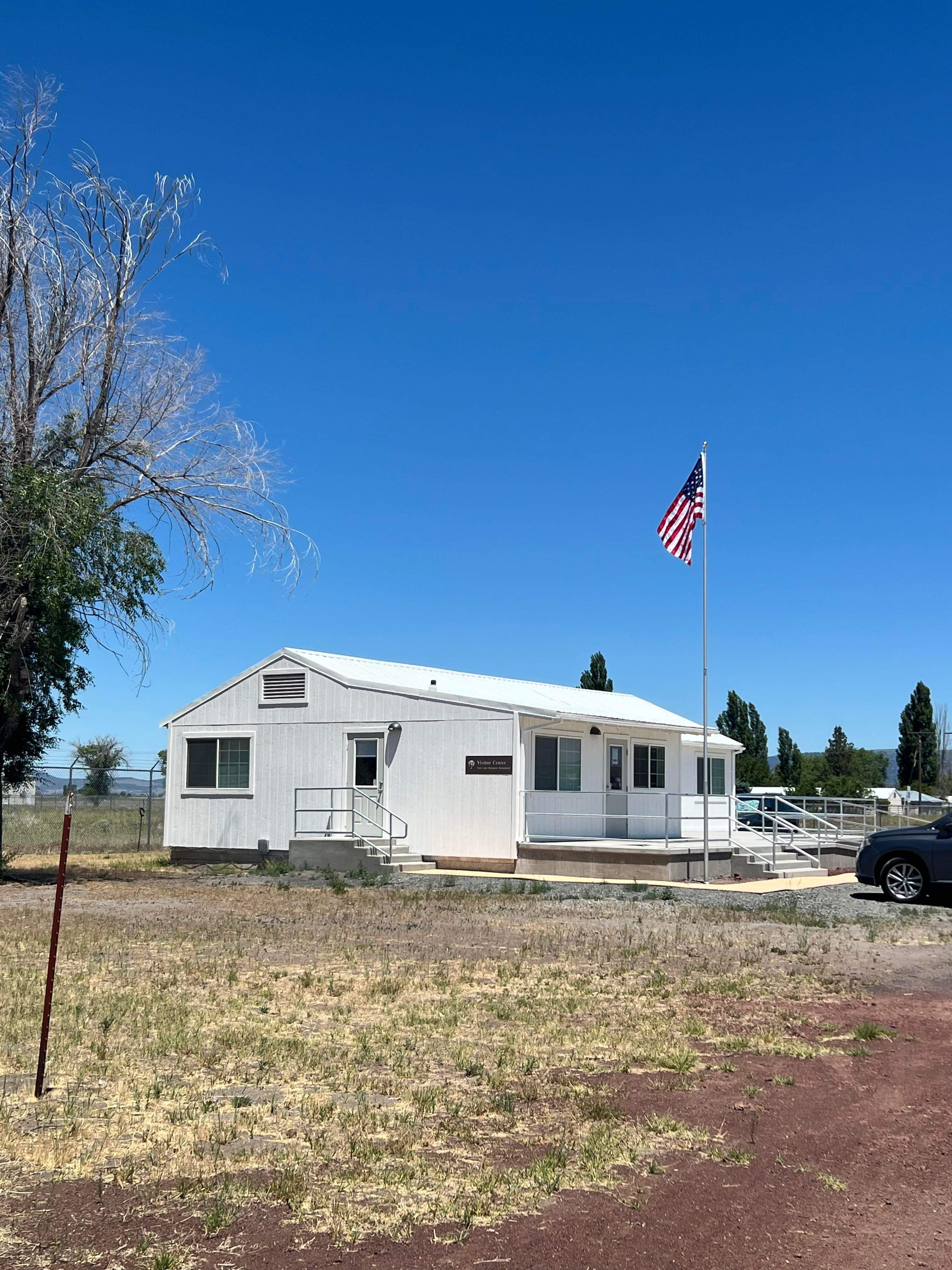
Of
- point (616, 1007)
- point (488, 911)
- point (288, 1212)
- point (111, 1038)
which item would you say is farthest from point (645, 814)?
point (288, 1212)

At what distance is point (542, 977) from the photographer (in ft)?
36.5

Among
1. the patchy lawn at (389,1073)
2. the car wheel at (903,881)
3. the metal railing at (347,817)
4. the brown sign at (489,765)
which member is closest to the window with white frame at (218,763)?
the metal railing at (347,817)

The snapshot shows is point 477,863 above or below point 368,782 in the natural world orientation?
below

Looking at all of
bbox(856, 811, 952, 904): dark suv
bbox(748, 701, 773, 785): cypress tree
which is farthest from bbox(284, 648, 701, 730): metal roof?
bbox(748, 701, 773, 785): cypress tree

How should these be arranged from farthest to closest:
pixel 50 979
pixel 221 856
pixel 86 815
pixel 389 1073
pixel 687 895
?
pixel 86 815
pixel 221 856
pixel 687 895
pixel 389 1073
pixel 50 979

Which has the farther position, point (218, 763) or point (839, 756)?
point (839, 756)

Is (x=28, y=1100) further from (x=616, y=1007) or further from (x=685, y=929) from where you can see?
(x=685, y=929)

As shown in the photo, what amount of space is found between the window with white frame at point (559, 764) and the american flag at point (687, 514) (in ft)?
17.1

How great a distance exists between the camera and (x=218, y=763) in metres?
28.0

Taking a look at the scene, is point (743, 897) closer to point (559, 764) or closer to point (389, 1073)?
point (559, 764)

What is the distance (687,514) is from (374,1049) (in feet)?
50.5

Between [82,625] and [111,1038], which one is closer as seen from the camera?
[111,1038]

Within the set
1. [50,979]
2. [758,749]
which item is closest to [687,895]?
[50,979]

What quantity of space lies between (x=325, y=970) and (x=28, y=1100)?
477 centimetres
